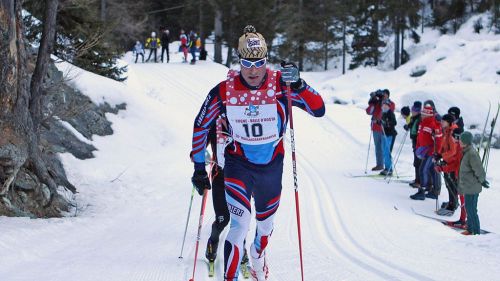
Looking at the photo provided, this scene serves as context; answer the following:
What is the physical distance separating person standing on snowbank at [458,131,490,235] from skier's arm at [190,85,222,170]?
5035 millimetres

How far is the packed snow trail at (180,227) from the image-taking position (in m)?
5.42

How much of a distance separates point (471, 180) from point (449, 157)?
3.43ft

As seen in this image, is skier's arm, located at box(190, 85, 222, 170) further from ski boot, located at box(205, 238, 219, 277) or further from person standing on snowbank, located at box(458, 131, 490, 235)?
person standing on snowbank, located at box(458, 131, 490, 235)

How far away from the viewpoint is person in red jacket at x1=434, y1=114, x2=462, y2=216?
9.04 meters

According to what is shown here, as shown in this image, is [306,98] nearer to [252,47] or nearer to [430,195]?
[252,47]

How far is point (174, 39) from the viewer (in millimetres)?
44781

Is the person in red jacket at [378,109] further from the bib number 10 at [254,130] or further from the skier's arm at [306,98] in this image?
the bib number 10 at [254,130]

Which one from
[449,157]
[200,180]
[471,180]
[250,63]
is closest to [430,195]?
Result: [449,157]

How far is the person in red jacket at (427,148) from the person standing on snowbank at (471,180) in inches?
60.6

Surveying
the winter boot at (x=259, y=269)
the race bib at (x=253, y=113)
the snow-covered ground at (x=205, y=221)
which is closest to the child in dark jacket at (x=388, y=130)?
the snow-covered ground at (x=205, y=221)

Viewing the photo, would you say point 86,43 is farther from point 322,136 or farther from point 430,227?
point 322,136

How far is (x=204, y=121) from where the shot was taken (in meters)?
4.67

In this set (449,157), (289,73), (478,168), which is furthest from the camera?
(449,157)

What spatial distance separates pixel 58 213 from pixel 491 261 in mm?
5858
